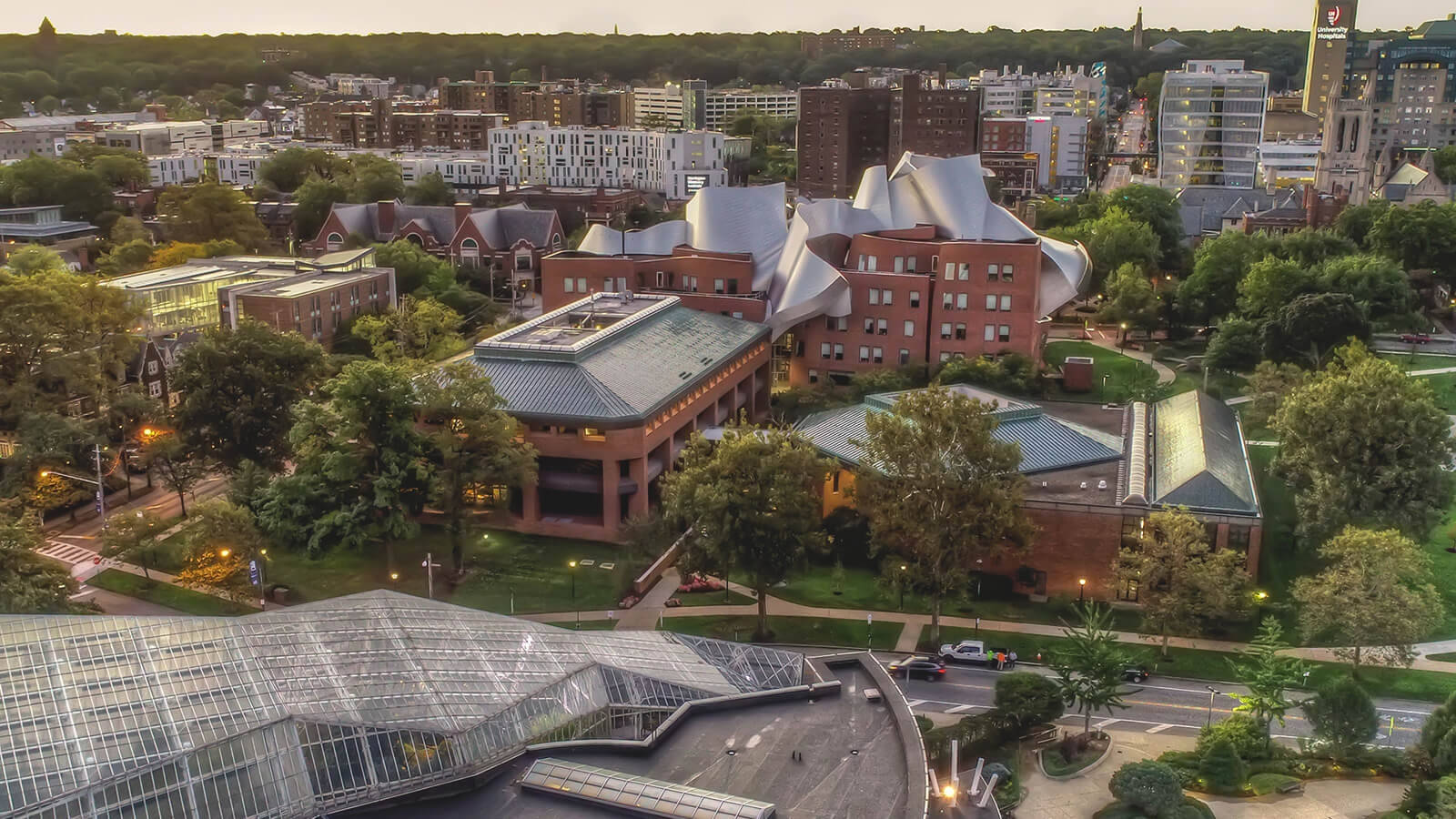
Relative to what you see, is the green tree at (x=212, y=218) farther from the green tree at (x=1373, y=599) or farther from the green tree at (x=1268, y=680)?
the green tree at (x=1268, y=680)

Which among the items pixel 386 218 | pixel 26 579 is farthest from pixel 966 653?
pixel 386 218

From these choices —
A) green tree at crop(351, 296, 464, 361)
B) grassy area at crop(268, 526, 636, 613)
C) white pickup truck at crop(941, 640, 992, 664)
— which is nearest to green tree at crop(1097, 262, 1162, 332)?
green tree at crop(351, 296, 464, 361)

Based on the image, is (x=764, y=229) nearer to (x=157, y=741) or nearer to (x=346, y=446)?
(x=346, y=446)

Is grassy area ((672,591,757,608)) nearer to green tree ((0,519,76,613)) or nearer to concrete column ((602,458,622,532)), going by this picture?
concrete column ((602,458,622,532))

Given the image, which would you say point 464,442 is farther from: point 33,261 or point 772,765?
point 33,261

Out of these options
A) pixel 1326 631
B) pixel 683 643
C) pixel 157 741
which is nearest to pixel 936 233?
pixel 1326 631

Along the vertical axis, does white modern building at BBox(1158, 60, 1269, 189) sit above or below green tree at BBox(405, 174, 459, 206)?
above
